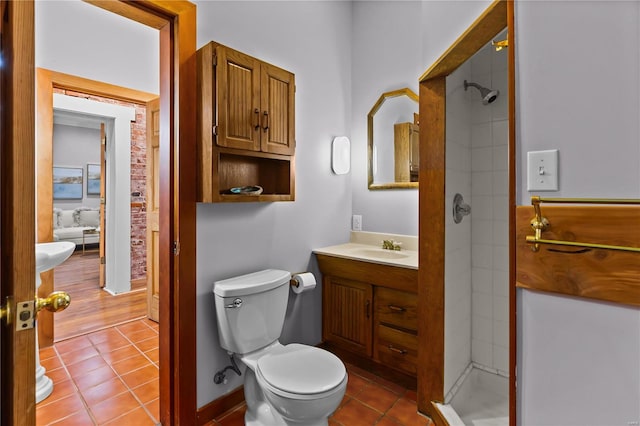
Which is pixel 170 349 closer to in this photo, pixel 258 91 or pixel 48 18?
pixel 258 91

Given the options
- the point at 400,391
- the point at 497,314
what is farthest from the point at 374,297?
the point at 497,314

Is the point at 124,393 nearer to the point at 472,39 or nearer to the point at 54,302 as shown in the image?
the point at 54,302

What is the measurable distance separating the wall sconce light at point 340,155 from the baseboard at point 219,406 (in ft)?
5.50

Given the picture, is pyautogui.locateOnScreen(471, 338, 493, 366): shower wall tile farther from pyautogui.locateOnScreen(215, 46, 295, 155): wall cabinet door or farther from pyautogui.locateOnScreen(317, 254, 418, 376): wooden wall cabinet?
pyautogui.locateOnScreen(215, 46, 295, 155): wall cabinet door

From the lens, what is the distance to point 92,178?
731 centimetres

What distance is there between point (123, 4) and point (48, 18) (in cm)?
157

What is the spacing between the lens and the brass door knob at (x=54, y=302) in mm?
688

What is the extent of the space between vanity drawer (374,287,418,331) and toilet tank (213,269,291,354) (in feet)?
2.16

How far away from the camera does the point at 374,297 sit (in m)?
2.10

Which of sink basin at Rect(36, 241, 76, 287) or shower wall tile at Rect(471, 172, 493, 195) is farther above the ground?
shower wall tile at Rect(471, 172, 493, 195)

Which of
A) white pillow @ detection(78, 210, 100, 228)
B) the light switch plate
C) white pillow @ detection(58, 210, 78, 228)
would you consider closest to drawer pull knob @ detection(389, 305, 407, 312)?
the light switch plate

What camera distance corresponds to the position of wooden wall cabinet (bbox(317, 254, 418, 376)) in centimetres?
194

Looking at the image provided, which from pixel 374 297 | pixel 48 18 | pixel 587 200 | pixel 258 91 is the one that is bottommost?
pixel 374 297

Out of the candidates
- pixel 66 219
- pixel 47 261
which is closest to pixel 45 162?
pixel 47 261
